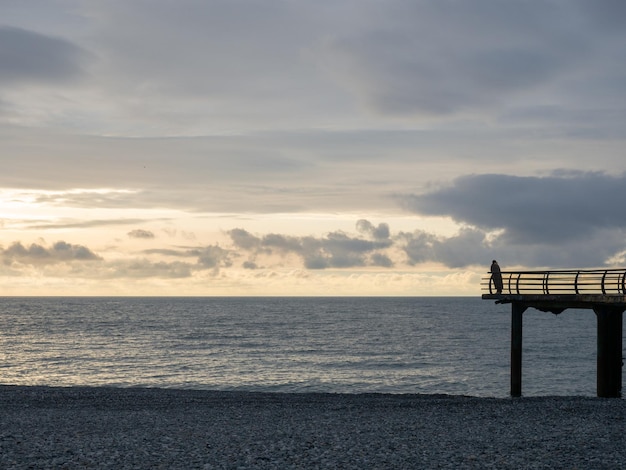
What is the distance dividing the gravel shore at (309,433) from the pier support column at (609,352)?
4703 millimetres

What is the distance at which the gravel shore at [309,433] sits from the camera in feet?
45.6

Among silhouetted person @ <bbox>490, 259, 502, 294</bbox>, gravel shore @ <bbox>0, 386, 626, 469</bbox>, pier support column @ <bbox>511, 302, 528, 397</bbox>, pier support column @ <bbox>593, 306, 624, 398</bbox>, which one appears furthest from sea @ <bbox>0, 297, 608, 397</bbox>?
gravel shore @ <bbox>0, 386, 626, 469</bbox>

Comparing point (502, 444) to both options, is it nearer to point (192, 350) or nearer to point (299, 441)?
point (299, 441)

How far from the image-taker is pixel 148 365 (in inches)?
2058

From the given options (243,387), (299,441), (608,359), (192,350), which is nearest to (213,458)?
(299,441)

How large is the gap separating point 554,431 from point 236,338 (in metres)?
64.7

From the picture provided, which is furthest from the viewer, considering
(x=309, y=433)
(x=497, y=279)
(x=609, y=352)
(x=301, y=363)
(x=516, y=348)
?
(x=301, y=363)

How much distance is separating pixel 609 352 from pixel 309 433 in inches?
683

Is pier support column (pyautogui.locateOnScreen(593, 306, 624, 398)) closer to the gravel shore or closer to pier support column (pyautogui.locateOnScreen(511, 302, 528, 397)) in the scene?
pier support column (pyautogui.locateOnScreen(511, 302, 528, 397))

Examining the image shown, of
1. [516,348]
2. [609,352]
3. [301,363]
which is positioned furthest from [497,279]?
[301,363]

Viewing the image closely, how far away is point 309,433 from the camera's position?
56.5ft

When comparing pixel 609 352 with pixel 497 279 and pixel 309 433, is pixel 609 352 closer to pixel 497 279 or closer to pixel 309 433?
pixel 497 279

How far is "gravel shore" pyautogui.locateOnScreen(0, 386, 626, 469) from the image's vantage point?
548 inches

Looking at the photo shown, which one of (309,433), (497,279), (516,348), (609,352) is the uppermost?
(497,279)
